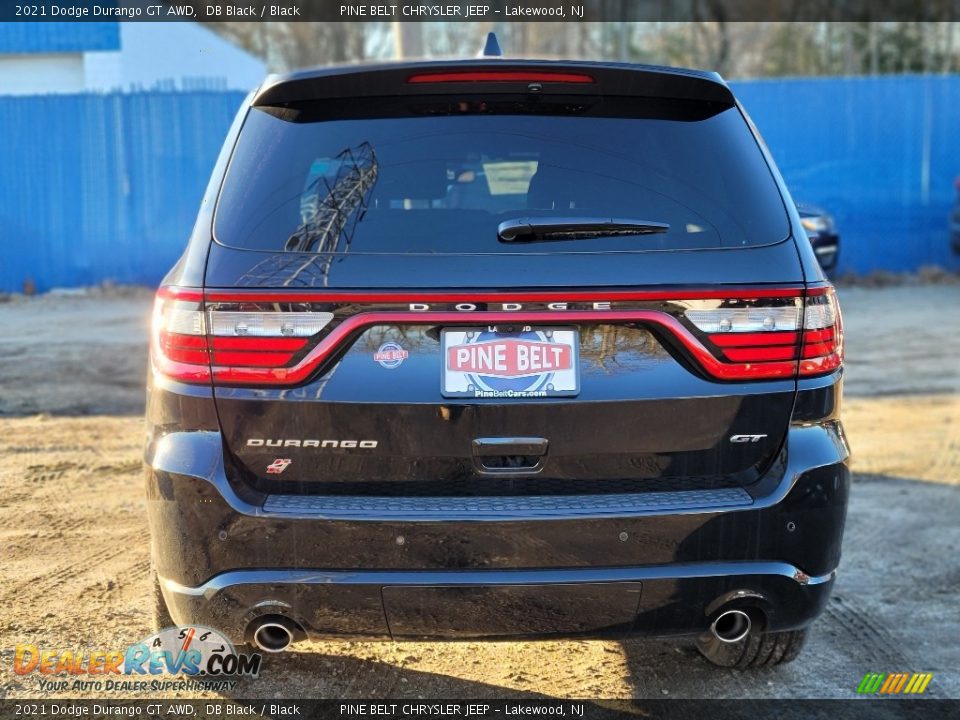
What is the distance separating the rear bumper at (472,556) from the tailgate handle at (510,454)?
0.08 m

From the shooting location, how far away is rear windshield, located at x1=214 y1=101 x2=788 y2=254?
2627 mm

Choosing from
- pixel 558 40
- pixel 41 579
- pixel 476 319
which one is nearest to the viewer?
pixel 476 319

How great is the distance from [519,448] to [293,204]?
88 centimetres

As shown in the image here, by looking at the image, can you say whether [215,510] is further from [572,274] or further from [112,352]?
[112,352]

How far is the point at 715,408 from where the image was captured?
2.60 metres

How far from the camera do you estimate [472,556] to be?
2.54 meters

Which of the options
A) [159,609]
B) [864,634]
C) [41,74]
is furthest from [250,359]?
[41,74]

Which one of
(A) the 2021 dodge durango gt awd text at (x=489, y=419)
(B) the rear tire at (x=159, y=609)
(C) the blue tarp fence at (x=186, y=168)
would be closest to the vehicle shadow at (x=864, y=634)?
(A) the 2021 dodge durango gt awd text at (x=489, y=419)

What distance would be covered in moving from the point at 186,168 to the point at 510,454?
506 inches

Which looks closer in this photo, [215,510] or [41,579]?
[215,510]

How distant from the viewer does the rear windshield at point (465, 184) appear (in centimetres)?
263

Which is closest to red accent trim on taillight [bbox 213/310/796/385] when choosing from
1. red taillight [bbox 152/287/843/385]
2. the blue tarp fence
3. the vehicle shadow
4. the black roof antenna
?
red taillight [bbox 152/287/843/385]

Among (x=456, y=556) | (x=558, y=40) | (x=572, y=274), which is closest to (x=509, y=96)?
(x=572, y=274)

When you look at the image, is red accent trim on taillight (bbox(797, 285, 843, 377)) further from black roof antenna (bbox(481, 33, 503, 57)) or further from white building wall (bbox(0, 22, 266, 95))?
white building wall (bbox(0, 22, 266, 95))
